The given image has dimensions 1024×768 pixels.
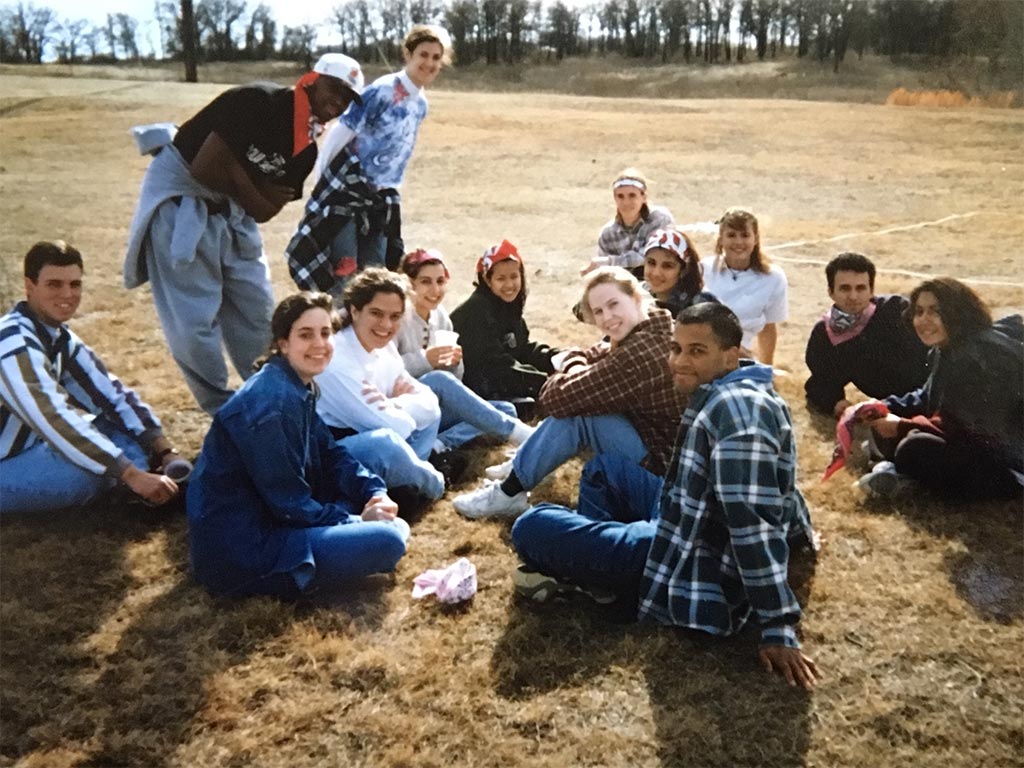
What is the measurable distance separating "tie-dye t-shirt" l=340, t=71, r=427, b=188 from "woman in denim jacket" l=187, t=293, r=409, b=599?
145 centimetres

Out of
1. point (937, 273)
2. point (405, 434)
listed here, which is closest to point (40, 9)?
point (405, 434)

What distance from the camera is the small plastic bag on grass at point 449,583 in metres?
2.08

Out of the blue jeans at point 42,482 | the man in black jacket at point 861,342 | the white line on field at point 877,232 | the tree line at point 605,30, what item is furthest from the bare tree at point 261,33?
the white line on field at point 877,232

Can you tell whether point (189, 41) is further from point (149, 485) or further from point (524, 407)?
point (524, 407)

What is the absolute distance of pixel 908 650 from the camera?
1.90 metres

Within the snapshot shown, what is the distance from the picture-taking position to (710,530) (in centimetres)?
178

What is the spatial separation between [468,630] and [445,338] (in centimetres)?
132

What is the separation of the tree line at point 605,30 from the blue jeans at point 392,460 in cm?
128

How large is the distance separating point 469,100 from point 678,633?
2432mm

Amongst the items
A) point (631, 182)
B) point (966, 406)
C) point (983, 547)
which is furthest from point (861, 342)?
point (631, 182)

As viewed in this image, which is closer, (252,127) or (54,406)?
(54,406)

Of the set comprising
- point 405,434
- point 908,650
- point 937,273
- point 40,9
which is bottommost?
point 908,650

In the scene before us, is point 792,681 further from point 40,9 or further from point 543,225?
point 543,225

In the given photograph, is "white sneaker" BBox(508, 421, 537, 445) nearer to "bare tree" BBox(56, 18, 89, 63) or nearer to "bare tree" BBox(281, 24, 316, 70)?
"bare tree" BBox(281, 24, 316, 70)
